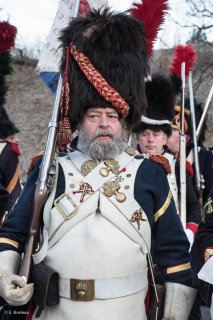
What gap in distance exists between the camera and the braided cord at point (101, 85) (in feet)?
9.39

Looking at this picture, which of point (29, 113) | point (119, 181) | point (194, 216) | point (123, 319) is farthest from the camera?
point (29, 113)

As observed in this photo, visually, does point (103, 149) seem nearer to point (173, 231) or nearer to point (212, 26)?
point (173, 231)

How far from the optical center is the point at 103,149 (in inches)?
111

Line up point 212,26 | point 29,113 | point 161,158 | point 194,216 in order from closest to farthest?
1. point 161,158
2. point 194,216
3. point 212,26
4. point 29,113

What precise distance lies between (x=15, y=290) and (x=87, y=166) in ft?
2.45

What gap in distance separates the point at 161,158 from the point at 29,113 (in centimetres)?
1302

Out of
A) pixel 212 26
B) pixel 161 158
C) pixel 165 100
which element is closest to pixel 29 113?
pixel 212 26

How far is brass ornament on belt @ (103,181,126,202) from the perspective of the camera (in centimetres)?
272

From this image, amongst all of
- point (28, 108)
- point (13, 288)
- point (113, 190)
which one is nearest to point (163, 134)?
point (113, 190)

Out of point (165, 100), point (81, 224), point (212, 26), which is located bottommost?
point (81, 224)

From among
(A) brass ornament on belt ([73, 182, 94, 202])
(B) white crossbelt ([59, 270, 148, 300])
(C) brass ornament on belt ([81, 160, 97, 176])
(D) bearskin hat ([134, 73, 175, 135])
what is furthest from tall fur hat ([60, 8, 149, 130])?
(D) bearskin hat ([134, 73, 175, 135])

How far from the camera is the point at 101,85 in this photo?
2875 millimetres

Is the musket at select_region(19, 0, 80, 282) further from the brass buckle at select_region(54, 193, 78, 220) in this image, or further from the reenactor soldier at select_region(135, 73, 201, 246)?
the reenactor soldier at select_region(135, 73, 201, 246)

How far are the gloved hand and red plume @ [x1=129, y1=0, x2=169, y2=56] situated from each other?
1.55m
